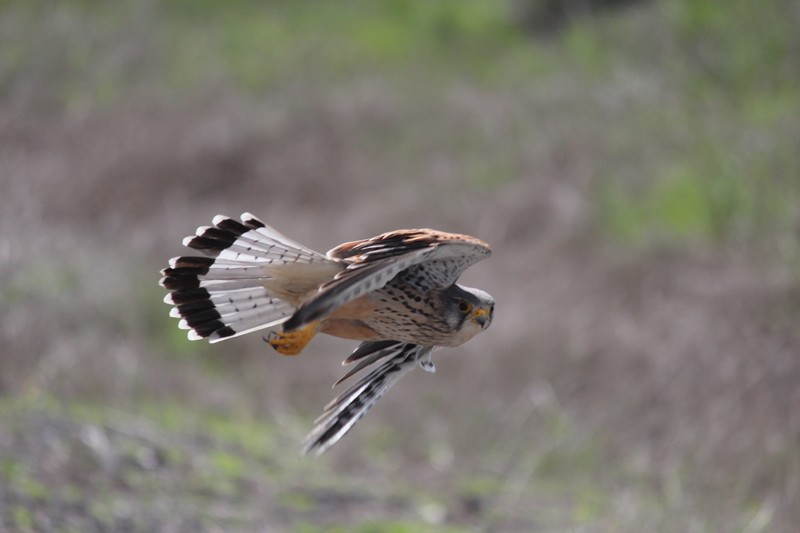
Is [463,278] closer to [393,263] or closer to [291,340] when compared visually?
[291,340]

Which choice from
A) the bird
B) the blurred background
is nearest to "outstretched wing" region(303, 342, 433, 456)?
the bird

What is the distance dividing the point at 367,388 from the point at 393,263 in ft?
2.81

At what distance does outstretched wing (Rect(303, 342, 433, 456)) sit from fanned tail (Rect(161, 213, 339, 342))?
0.39 metres

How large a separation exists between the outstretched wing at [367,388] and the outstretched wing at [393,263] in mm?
386

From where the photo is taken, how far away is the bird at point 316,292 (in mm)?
3467

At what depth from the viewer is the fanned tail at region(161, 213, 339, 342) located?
356 centimetres

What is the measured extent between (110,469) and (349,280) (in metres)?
3.62

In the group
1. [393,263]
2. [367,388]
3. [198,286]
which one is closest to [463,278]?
[367,388]

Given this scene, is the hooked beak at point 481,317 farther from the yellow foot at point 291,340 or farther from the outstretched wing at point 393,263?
the yellow foot at point 291,340

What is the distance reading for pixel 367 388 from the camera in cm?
387

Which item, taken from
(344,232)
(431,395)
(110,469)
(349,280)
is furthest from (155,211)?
(349,280)

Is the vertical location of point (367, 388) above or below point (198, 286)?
below

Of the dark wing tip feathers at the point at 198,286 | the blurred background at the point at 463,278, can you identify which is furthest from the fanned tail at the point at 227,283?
the blurred background at the point at 463,278

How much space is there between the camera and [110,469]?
6.17 meters
